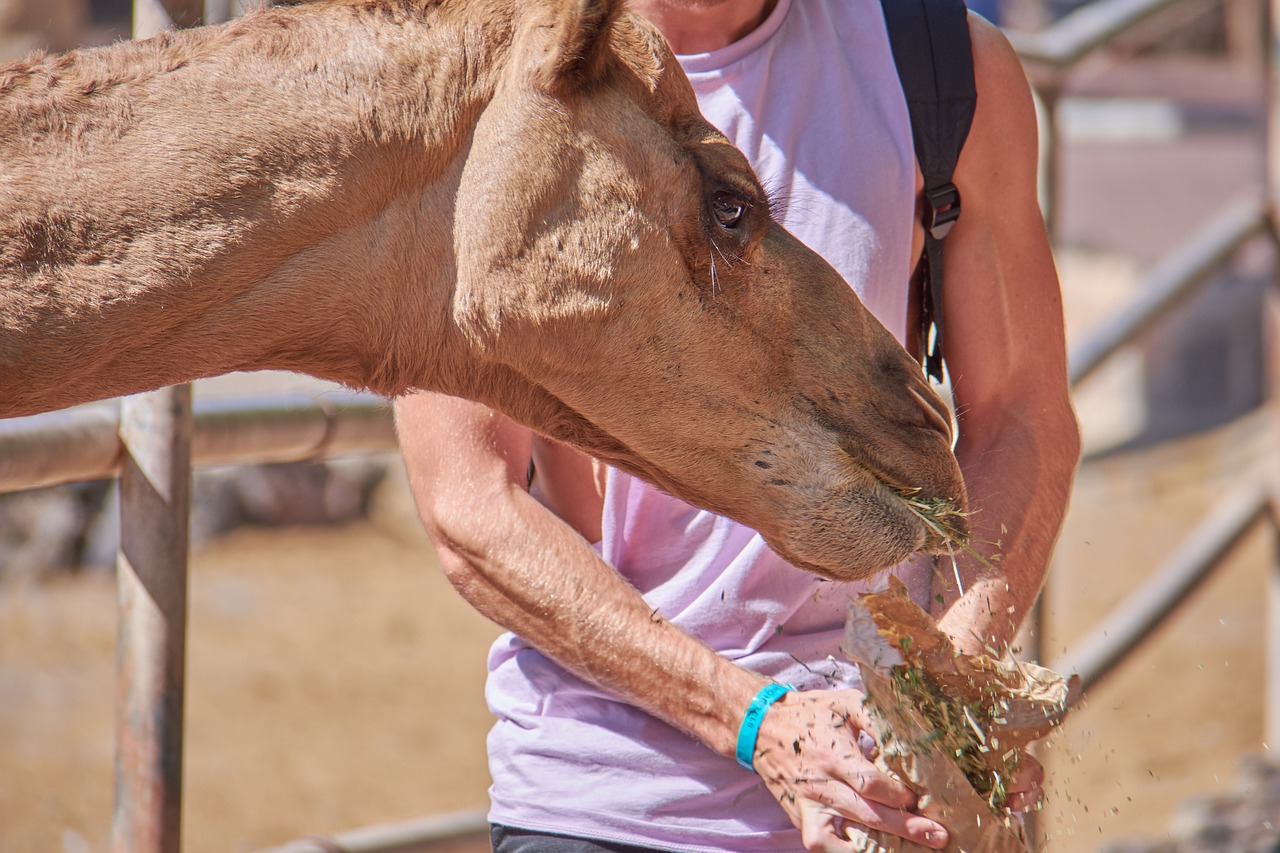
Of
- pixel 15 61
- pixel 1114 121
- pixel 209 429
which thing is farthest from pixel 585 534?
pixel 1114 121

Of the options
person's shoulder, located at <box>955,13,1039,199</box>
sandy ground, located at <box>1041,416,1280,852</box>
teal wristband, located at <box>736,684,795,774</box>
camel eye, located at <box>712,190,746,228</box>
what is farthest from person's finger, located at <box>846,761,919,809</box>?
sandy ground, located at <box>1041,416,1280,852</box>

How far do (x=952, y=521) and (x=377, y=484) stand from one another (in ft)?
22.3

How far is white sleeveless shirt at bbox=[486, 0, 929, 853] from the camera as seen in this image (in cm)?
173

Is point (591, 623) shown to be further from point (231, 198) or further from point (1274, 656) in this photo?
point (1274, 656)

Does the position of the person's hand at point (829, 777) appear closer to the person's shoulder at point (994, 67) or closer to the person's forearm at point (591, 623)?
the person's forearm at point (591, 623)

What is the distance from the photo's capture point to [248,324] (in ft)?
4.79

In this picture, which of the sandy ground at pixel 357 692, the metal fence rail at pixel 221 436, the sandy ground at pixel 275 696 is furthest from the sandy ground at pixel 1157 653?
the sandy ground at pixel 275 696

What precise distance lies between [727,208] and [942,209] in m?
0.36

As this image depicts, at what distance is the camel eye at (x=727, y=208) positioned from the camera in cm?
160

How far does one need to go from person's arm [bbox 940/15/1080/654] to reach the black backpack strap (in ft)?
0.17

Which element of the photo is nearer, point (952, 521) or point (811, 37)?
point (952, 521)

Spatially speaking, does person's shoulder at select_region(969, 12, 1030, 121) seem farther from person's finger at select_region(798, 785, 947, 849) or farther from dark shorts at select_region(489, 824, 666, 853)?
dark shorts at select_region(489, 824, 666, 853)

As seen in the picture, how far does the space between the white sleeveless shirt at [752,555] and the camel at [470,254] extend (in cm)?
15

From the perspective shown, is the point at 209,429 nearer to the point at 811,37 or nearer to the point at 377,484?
the point at 811,37
